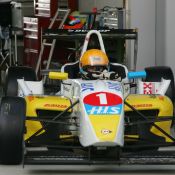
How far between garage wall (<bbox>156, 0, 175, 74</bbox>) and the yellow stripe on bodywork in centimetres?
539

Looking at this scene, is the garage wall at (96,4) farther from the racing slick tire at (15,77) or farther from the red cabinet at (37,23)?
the racing slick tire at (15,77)

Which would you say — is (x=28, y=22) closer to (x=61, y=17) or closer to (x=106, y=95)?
(x=61, y=17)

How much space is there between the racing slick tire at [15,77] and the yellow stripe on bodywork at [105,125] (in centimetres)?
314

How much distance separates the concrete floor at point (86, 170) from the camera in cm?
884

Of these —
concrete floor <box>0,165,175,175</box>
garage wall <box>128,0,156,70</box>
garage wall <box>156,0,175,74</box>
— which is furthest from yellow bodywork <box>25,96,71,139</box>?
garage wall <box>128,0,156,70</box>

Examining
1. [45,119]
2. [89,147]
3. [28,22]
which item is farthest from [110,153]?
[28,22]

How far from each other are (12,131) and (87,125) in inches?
29.5

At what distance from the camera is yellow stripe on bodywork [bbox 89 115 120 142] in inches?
329

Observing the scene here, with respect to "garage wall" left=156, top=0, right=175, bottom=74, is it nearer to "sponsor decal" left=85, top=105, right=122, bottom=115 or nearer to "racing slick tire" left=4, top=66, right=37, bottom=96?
"racing slick tire" left=4, top=66, right=37, bottom=96

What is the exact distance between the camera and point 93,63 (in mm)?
9922

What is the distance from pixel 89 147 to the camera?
27.8 feet

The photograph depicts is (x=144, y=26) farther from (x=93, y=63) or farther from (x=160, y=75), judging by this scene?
(x=93, y=63)

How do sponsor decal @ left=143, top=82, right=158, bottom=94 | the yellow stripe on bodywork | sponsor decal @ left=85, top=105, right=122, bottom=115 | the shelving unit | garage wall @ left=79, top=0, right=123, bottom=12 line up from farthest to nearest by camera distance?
the shelving unit
garage wall @ left=79, top=0, right=123, bottom=12
sponsor decal @ left=143, top=82, right=158, bottom=94
sponsor decal @ left=85, top=105, right=122, bottom=115
the yellow stripe on bodywork

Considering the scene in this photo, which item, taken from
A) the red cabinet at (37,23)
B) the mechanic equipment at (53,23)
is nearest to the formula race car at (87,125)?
the mechanic equipment at (53,23)
